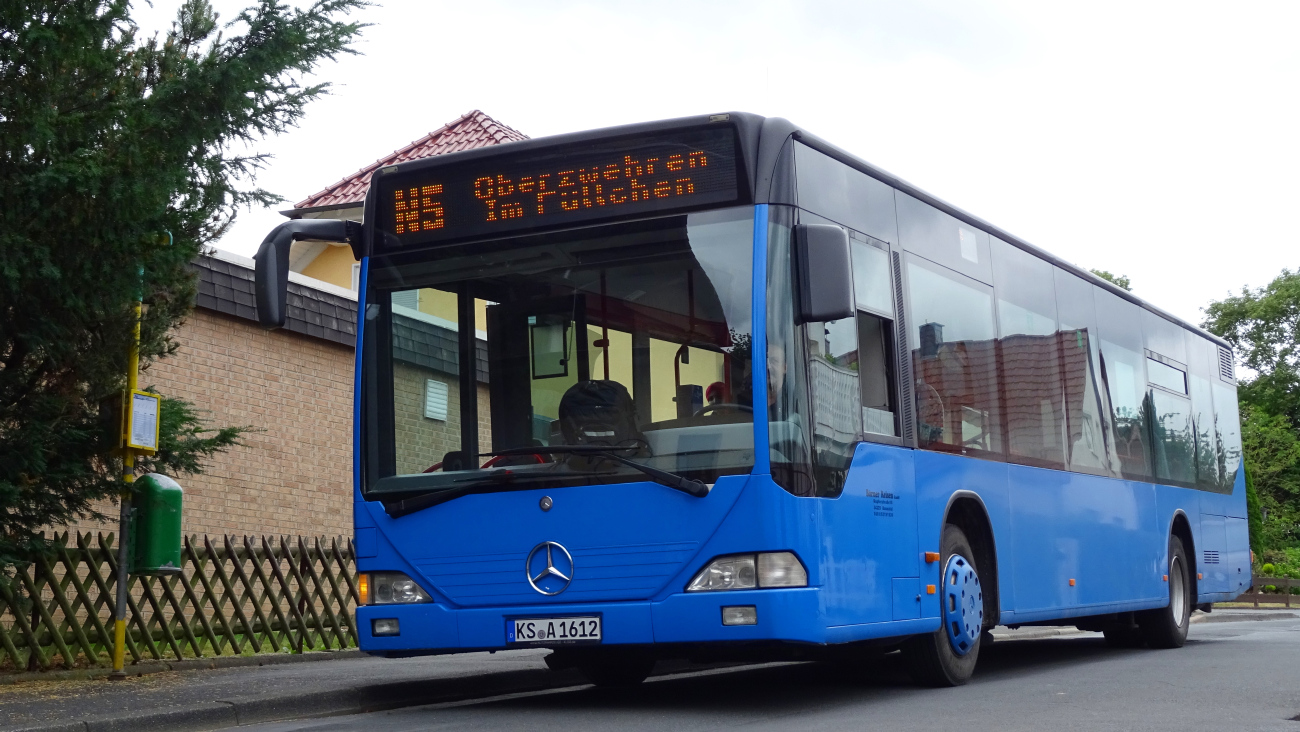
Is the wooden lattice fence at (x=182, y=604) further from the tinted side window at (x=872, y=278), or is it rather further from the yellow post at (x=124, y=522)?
the tinted side window at (x=872, y=278)

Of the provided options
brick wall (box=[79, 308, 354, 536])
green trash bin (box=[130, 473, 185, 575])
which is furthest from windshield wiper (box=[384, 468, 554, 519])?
brick wall (box=[79, 308, 354, 536])

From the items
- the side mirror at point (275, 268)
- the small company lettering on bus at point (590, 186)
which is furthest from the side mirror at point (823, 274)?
the side mirror at point (275, 268)

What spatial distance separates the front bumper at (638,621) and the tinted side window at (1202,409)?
9.39 meters

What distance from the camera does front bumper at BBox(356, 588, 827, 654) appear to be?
7918mm

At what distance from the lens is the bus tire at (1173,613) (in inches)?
583

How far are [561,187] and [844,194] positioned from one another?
1.76 meters

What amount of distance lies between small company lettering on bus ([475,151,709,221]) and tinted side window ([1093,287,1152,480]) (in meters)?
6.44

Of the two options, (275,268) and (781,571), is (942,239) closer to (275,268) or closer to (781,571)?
(781,571)

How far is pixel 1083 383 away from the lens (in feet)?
→ 42.4

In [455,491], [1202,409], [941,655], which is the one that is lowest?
[941,655]

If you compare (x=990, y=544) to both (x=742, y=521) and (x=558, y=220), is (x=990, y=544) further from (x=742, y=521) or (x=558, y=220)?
(x=558, y=220)

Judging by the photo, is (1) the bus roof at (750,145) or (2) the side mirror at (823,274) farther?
(1) the bus roof at (750,145)

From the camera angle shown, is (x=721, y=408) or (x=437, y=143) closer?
(x=721, y=408)

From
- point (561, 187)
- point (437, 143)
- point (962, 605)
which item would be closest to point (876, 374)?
point (962, 605)
